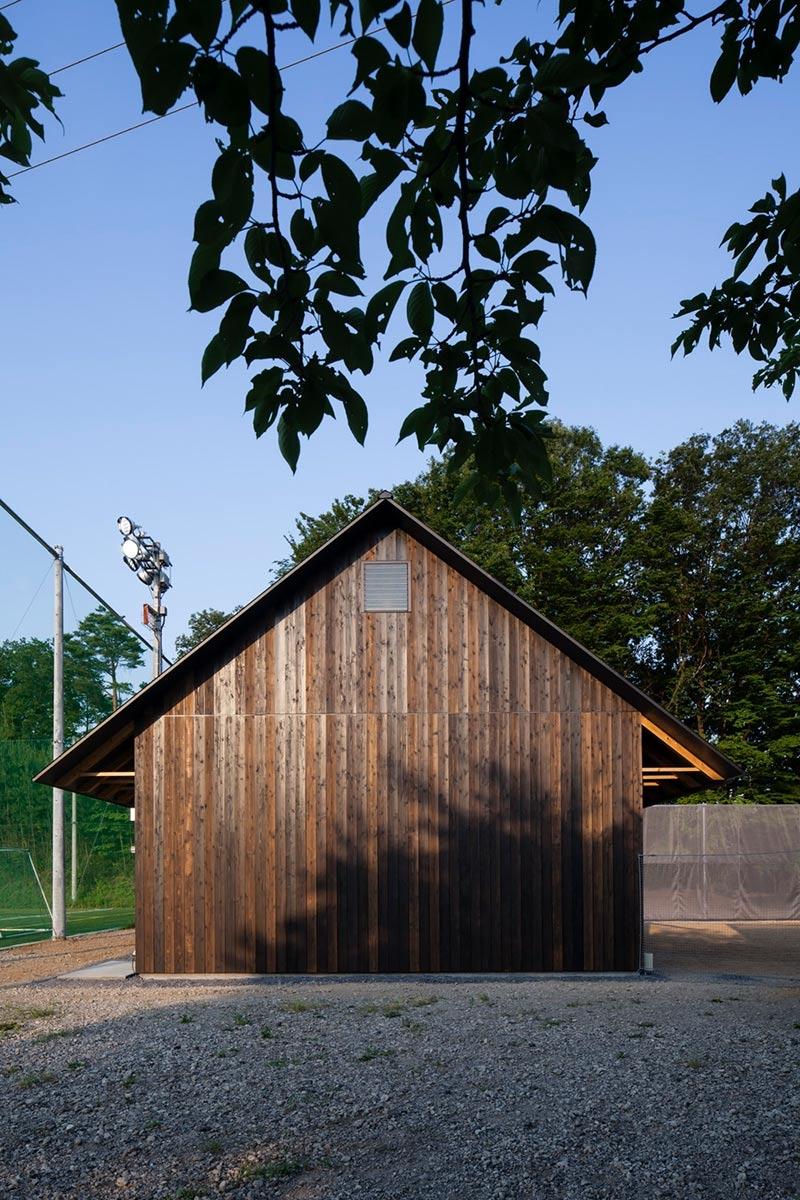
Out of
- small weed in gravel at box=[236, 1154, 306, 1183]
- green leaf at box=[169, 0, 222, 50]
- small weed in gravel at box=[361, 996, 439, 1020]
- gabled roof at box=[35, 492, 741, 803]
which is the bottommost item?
small weed in gravel at box=[361, 996, 439, 1020]

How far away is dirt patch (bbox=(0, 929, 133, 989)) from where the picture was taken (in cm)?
1564

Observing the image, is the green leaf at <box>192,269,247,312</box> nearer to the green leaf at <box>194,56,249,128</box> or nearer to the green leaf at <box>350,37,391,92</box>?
the green leaf at <box>194,56,249,128</box>

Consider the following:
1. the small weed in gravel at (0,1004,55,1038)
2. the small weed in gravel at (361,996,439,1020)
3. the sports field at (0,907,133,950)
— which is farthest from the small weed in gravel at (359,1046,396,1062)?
the sports field at (0,907,133,950)

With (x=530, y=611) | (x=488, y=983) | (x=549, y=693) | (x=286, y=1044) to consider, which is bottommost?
(x=488, y=983)

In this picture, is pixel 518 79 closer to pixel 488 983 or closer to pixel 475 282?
pixel 475 282

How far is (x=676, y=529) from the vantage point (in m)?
38.1

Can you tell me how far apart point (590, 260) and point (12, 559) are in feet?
66.2

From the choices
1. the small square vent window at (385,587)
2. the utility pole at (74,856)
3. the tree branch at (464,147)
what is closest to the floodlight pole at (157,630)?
the utility pole at (74,856)

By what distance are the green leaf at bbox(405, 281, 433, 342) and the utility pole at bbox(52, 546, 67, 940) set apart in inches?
731

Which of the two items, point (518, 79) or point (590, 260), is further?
point (518, 79)

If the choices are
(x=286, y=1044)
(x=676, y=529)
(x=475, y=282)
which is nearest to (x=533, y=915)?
(x=286, y=1044)

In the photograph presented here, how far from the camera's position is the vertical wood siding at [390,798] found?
14570mm

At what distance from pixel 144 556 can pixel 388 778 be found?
9.48 metres

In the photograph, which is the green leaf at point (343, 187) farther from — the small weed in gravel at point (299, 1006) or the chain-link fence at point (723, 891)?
the chain-link fence at point (723, 891)
